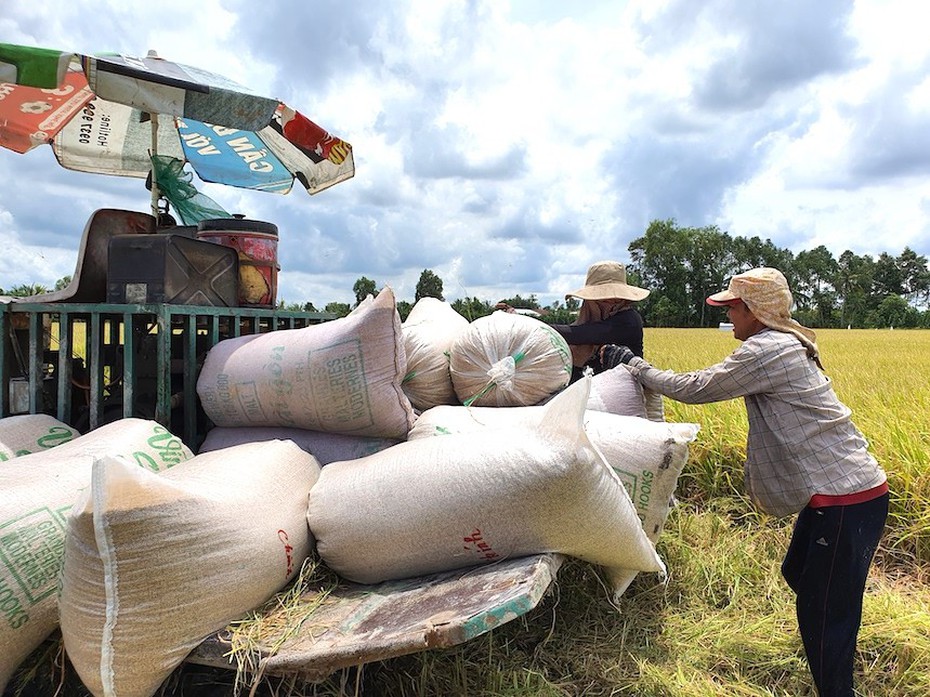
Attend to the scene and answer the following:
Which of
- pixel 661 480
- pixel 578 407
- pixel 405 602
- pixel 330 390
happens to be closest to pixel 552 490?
pixel 578 407

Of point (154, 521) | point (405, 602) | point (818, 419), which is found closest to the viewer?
point (154, 521)

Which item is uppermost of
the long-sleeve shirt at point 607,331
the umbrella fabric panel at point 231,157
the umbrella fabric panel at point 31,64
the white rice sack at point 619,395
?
the umbrella fabric panel at point 231,157

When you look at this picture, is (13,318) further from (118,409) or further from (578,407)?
(578,407)

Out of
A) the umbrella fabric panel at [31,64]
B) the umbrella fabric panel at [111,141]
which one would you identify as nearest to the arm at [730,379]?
the umbrella fabric panel at [31,64]

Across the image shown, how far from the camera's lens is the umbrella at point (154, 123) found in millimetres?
2557

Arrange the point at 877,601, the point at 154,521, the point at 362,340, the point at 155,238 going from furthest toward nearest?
the point at 877,601
the point at 155,238
the point at 362,340
the point at 154,521

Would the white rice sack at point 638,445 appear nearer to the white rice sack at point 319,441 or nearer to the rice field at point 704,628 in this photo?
the white rice sack at point 319,441

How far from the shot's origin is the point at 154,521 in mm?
1391

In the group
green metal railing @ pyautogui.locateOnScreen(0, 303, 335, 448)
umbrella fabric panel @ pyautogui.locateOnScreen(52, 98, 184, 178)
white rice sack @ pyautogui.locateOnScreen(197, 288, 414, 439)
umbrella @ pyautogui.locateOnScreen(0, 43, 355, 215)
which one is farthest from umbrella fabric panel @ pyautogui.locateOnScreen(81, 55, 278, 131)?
umbrella fabric panel @ pyautogui.locateOnScreen(52, 98, 184, 178)

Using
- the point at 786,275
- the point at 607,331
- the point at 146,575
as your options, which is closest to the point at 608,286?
the point at 607,331

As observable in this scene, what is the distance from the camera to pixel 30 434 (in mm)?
2402

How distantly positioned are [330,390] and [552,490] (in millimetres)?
1014

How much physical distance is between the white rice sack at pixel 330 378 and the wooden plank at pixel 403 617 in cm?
75

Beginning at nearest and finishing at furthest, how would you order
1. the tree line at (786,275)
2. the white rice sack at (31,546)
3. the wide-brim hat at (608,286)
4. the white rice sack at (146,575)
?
the white rice sack at (146,575) → the white rice sack at (31,546) → the wide-brim hat at (608,286) → the tree line at (786,275)
